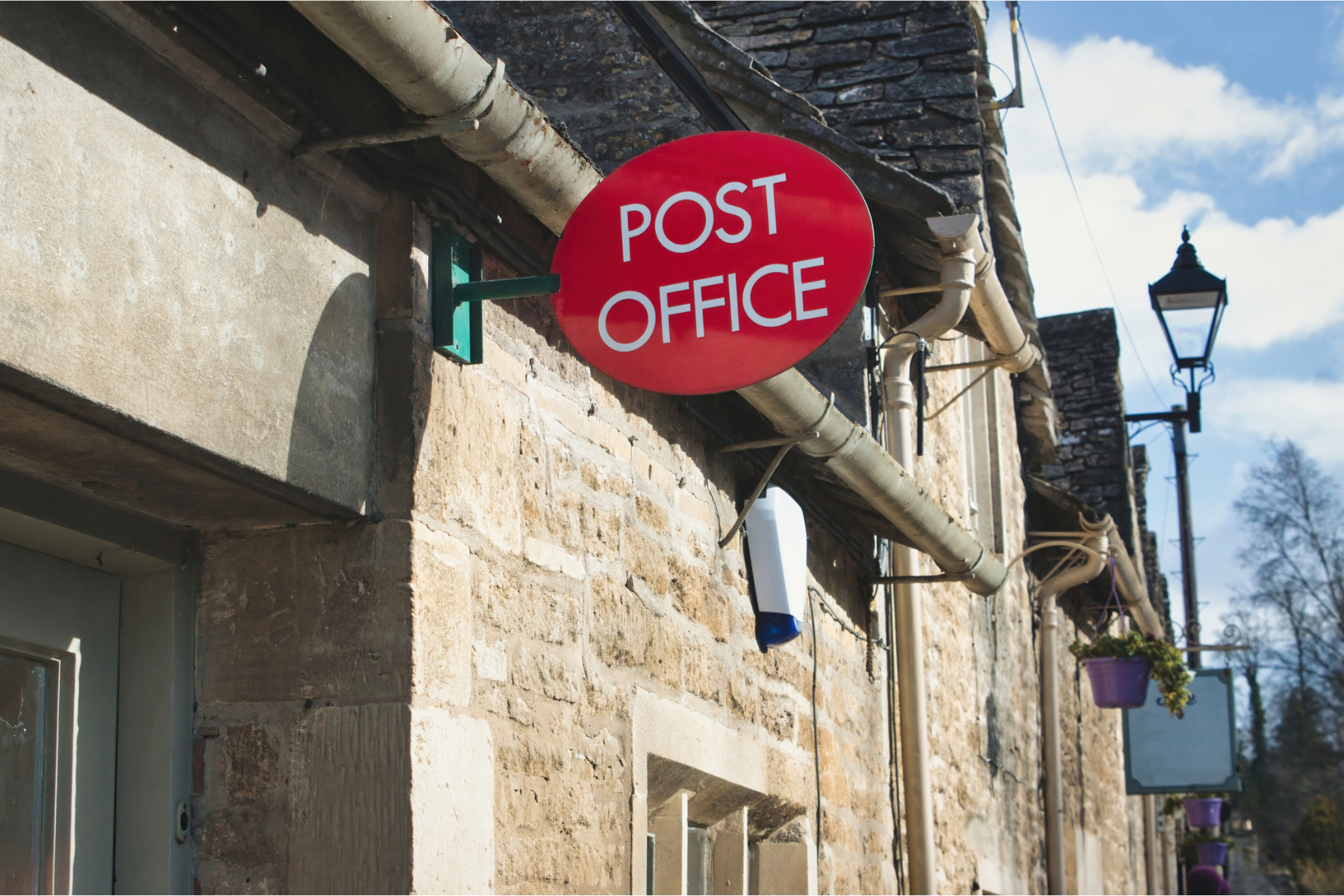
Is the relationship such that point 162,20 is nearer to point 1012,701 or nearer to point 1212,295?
point 1012,701

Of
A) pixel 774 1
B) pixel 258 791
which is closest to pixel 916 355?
pixel 774 1

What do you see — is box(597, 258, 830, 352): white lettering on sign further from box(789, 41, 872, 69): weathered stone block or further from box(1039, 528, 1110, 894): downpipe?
box(1039, 528, 1110, 894): downpipe

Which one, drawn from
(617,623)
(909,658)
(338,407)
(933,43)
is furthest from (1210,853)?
(338,407)

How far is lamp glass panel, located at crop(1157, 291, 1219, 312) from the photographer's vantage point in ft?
29.5

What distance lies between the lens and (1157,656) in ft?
27.8

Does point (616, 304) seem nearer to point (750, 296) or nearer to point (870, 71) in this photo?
point (750, 296)

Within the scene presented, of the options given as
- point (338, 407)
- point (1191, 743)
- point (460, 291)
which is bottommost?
point (1191, 743)

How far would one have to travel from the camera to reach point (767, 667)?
4.34m

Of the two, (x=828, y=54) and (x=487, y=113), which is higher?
(x=828, y=54)

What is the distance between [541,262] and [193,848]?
1440mm

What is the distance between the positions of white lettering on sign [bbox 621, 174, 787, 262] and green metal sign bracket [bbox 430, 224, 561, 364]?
172 mm

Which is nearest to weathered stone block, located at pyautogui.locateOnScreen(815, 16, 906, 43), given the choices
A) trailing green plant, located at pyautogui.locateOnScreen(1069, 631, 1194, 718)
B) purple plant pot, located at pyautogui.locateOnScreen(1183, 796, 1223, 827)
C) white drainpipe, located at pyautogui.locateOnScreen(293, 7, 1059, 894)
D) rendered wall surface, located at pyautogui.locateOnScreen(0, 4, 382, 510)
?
white drainpipe, located at pyautogui.locateOnScreen(293, 7, 1059, 894)

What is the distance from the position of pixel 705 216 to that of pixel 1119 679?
6513 mm

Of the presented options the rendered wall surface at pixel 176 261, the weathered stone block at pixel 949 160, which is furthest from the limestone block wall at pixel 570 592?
the weathered stone block at pixel 949 160
